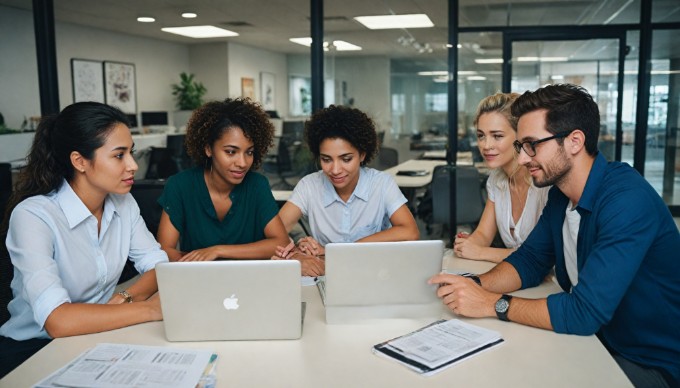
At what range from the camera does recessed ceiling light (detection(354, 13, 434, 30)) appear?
5297mm

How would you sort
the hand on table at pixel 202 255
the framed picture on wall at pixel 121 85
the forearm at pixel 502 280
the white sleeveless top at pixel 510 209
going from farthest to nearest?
the framed picture on wall at pixel 121 85
the white sleeveless top at pixel 510 209
the hand on table at pixel 202 255
the forearm at pixel 502 280

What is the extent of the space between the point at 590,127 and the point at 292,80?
Result: 5.31m

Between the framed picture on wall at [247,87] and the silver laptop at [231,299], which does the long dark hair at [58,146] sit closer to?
the silver laptop at [231,299]

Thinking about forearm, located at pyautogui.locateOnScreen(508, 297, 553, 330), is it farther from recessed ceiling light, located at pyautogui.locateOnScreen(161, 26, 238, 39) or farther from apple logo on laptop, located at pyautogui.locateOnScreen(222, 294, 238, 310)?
recessed ceiling light, located at pyautogui.locateOnScreen(161, 26, 238, 39)

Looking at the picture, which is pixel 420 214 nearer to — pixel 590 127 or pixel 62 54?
pixel 590 127

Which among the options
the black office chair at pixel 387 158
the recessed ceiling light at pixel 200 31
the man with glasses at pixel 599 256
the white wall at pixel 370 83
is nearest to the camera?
the man with glasses at pixel 599 256

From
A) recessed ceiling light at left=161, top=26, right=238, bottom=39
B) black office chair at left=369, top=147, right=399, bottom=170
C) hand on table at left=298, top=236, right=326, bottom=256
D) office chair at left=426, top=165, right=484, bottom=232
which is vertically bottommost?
office chair at left=426, top=165, right=484, bottom=232

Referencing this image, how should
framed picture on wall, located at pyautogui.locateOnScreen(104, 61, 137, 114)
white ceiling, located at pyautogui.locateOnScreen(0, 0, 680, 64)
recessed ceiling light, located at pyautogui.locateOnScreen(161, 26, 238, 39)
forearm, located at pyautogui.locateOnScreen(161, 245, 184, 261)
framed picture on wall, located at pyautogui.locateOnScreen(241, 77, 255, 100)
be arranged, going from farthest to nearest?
framed picture on wall, located at pyautogui.locateOnScreen(241, 77, 255, 100)
framed picture on wall, located at pyautogui.locateOnScreen(104, 61, 137, 114)
recessed ceiling light, located at pyautogui.locateOnScreen(161, 26, 238, 39)
white ceiling, located at pyautogui.locateOnScreen(0, 0, 680, 64)
forearm, located at pyautogui.locateOnScreen(161, 245, 184, 261)

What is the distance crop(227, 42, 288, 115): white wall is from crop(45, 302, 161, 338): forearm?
5.26 m

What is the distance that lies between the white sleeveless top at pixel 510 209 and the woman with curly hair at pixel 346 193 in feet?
1.26

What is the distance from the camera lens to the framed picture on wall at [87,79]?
9180 millimetres

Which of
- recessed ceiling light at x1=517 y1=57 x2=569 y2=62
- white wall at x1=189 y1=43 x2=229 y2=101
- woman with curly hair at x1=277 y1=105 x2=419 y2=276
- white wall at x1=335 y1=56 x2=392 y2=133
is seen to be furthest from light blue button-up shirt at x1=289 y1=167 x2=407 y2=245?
white wall at x1=189 y1=43 x2=229 y2=101

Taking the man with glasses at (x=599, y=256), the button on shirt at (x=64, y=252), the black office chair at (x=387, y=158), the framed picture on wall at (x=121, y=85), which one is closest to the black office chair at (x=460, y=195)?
the black office chair at (x=387, y=158)

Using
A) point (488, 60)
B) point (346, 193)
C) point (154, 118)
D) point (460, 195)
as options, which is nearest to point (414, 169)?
point (460, 195)
